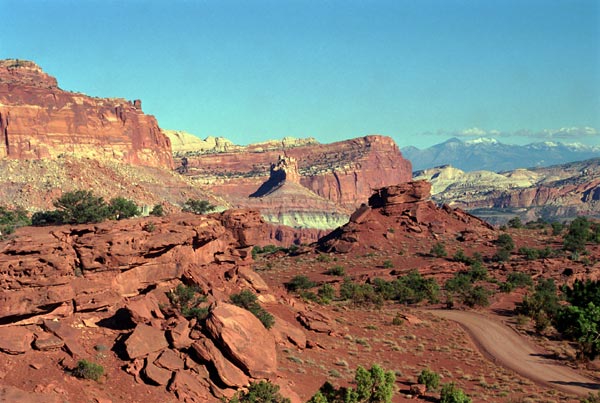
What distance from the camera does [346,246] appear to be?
8894 centimetres

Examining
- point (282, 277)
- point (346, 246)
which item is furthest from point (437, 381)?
point (346, 246)

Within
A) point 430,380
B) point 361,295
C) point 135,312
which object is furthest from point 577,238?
point 135,312

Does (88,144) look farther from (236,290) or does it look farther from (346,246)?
(236,290)

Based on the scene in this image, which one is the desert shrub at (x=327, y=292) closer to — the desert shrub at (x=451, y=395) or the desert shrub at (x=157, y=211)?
the desert shrub at (x=157, y=211)

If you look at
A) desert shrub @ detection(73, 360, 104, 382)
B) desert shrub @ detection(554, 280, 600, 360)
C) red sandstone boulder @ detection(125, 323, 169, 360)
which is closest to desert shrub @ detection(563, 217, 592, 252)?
desert shrub @ detection(554, 280, 600, 360)

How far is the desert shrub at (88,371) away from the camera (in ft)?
89.0

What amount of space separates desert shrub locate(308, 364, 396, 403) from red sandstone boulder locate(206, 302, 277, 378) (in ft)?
7.65

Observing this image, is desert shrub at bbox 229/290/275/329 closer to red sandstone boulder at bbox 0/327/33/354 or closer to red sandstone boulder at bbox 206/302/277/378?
red sandstone boulder at bbox 206/302/277/378

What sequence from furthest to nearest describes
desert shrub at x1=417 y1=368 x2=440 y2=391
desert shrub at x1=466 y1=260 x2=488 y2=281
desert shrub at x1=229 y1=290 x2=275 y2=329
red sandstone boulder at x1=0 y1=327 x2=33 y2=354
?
desert shrub at x1=466 y1=260 x2=488 y2=281, desert shrub at x1=229 y1=290 x2=275 y2=329, desert shrub at x1=417 y1=368 x2=440 y2=391, red sandstone boulder at x1=0 y1=327 x2=33 y2=354

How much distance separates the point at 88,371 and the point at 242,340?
575cm

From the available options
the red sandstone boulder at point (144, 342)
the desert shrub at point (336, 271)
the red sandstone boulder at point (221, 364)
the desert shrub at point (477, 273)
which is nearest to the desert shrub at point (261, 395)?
the red sandstone boulder at point (221, 364)

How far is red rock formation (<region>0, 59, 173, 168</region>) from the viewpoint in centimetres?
12800

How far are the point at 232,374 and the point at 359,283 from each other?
1680 inches

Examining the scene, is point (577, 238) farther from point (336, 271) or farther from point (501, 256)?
point (336, 271)
